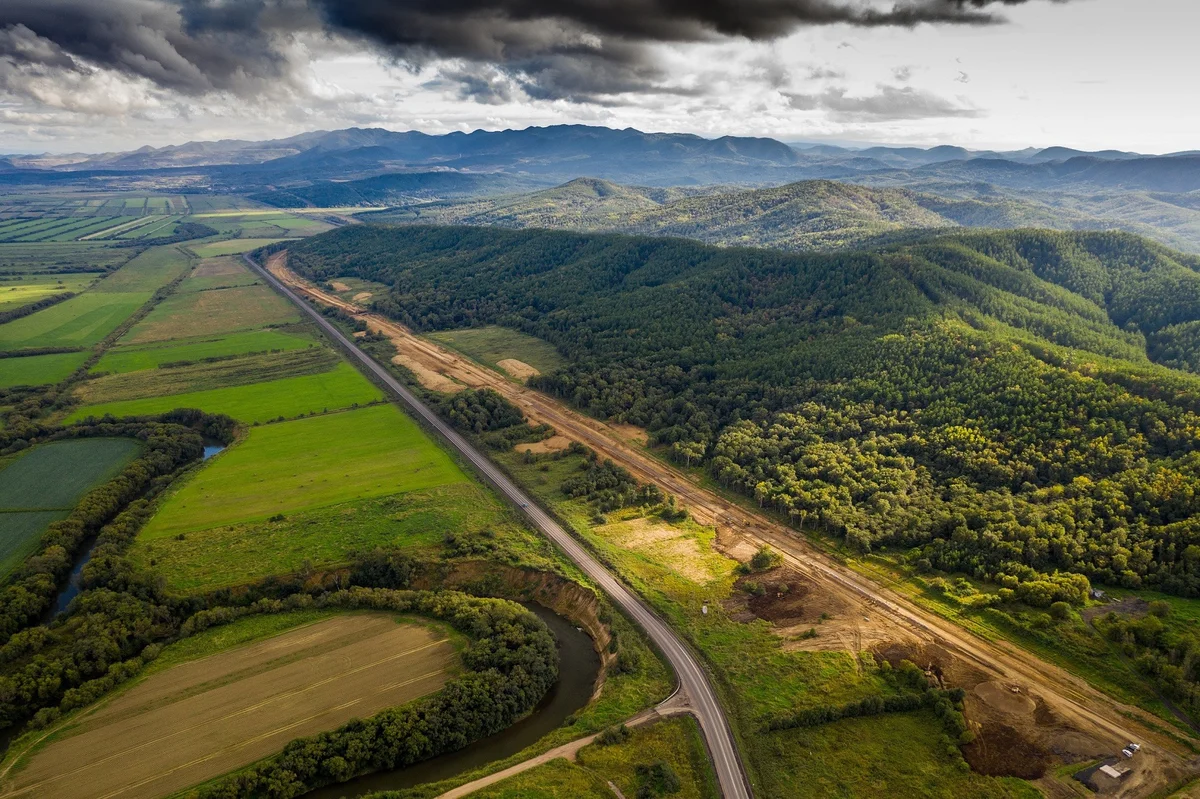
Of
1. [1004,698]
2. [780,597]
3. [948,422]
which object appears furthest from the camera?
[948,422]

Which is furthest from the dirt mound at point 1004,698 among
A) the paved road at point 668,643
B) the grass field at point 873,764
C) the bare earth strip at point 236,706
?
the bare earth strip at point 236,706

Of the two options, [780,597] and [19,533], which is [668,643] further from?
[19,533]

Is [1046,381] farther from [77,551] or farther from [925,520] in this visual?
[77,551]

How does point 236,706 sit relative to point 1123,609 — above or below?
→ below

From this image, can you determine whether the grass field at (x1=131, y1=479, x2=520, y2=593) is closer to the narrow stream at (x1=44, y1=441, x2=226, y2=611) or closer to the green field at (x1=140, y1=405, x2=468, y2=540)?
the green field at (x1=140, y1=405, x2=468, y2=540)

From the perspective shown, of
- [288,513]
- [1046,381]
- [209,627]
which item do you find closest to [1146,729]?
[1046,381]

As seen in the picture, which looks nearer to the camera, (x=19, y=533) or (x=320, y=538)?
(x=320, y=538)

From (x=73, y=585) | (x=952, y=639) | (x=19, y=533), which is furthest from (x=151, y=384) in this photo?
(x=952, y=639)
